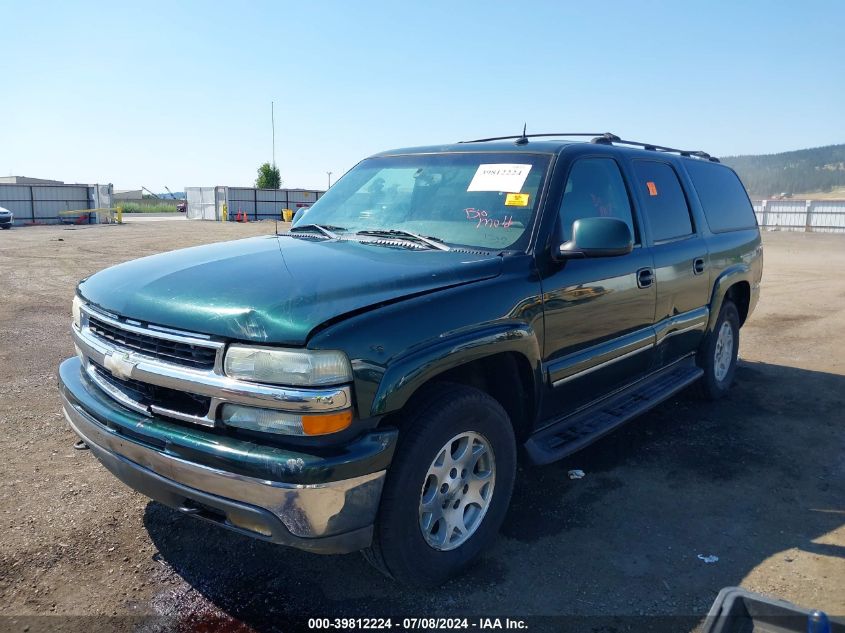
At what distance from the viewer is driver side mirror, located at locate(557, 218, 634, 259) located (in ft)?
10.5

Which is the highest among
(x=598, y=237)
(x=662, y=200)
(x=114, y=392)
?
(x=662, y=200)

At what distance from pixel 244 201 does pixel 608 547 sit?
1618 inches

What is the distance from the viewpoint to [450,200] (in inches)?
144

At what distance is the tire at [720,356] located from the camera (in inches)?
206

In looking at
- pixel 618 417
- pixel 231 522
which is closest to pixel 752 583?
pixel 618 417

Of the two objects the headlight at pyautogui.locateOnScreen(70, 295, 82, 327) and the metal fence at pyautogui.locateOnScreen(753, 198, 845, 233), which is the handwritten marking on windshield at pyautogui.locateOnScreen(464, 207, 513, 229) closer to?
the headlight at pyautogui.locateOnScreen(70, 295, 82, 327)

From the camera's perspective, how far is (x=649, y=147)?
194 inches

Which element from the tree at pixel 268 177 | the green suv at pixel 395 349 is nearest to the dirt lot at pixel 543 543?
the green suv at pixel 395 349

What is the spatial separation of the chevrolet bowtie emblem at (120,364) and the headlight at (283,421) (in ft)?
1.72

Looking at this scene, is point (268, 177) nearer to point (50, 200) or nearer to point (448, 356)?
point (50, 200)

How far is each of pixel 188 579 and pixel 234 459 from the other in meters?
0.97

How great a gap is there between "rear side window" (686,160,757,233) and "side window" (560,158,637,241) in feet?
4.42

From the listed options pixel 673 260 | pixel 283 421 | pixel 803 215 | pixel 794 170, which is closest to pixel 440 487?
pixel 283 421

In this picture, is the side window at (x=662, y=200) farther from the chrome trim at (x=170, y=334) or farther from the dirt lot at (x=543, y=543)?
the chrome trim at (x=170, y=334)
